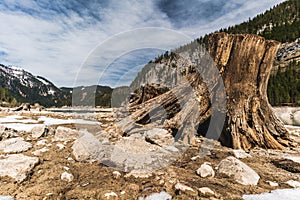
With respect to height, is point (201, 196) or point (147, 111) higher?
point (147, 111)

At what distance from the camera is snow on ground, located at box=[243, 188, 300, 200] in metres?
3.63

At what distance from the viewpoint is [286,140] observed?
25.6 feet

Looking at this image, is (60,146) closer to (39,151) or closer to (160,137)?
(39,151)

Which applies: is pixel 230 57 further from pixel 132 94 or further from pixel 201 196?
pixel 132 94

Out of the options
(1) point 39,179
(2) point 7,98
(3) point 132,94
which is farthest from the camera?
(2) point 7,98

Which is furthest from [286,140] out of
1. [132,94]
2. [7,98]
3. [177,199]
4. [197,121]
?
[7,98]

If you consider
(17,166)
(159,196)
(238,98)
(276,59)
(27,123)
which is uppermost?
(276,59)

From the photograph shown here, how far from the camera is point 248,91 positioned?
7562 millimetres

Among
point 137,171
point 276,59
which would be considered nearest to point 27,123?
point 137,171

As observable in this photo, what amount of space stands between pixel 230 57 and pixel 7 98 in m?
135

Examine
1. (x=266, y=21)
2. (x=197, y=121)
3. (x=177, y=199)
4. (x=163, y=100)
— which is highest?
(x=266, y=21)

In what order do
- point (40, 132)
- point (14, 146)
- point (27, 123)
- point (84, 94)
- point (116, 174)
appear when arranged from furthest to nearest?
point (84, 94) → point (27, 123) → point (40, 132) → point (14, 146) → point (116, 174)

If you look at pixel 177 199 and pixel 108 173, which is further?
pixel 108 173

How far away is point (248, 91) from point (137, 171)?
17.9ft
